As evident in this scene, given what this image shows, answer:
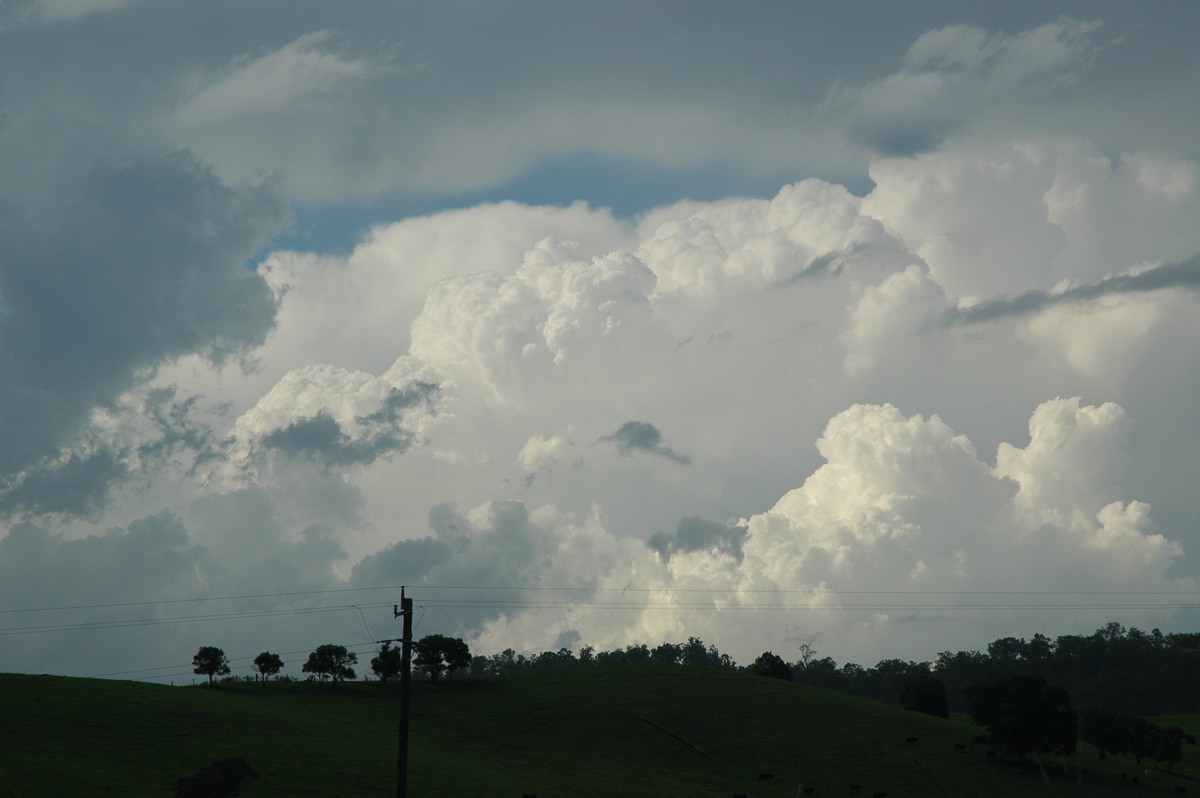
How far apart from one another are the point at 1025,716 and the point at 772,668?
54908 mm

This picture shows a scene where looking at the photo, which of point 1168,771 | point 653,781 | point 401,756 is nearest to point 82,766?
point 401,756

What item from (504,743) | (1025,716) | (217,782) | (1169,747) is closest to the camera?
(217,782)

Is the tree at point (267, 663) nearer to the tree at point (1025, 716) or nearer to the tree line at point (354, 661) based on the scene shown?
the tree line at point (354, 661)

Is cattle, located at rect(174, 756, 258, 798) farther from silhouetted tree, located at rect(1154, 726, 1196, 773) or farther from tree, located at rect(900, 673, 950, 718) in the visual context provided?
tree, located at rect(900, 673, 950, 718)

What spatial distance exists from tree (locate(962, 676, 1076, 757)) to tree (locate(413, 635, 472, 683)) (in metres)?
58.5

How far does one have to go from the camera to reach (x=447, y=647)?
119125 millimetres

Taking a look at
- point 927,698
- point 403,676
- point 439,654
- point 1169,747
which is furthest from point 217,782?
point 927,698

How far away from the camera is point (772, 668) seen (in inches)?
5477

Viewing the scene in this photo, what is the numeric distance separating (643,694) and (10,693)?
6435cm

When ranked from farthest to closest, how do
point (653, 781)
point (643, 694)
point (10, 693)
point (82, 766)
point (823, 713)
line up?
point (643, 694) → point (823, 713) → point (10, 693) → point (653, 781) → point (82, 766)

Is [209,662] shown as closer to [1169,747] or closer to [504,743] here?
[504,743]

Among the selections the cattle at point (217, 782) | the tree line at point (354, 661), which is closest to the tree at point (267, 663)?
the tree line at point (354, 661)

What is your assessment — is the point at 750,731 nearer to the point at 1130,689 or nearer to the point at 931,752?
the point at 931,752

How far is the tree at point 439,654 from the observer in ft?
388
